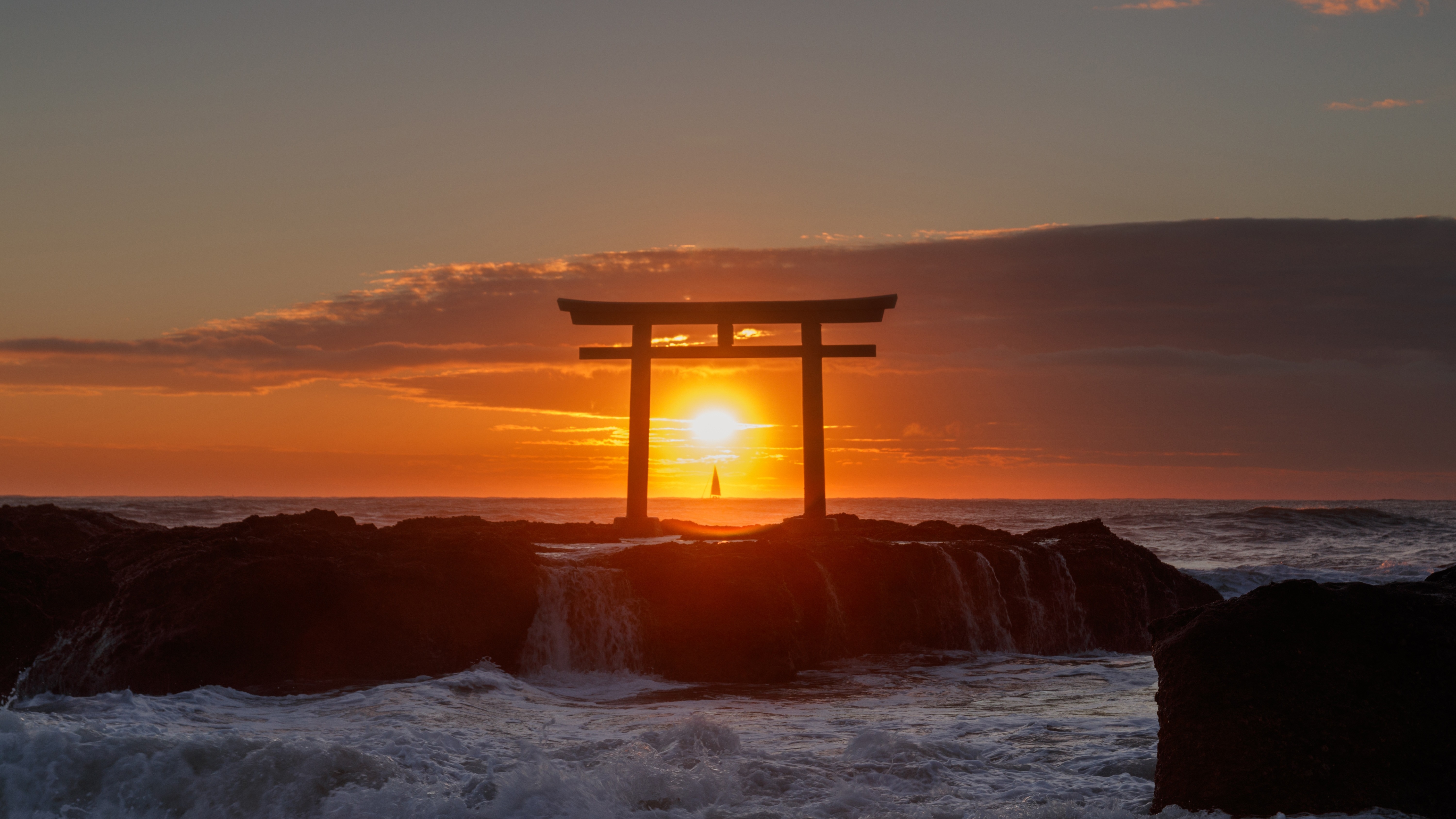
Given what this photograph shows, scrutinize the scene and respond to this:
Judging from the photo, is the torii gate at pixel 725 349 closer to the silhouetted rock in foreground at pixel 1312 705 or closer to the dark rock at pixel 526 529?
the dark rock at pixel 526 529

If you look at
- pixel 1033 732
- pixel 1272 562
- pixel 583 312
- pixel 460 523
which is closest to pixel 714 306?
pixel 583 312

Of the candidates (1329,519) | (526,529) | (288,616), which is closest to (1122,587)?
(526,529)

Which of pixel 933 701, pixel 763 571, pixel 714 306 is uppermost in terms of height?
pixel 714 306

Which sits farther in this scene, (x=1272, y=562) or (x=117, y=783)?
(x=1272, y=562)

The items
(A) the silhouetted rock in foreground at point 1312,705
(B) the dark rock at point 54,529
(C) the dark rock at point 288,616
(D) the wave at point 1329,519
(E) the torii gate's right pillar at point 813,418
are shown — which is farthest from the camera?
(D) the wave at point 1329,519

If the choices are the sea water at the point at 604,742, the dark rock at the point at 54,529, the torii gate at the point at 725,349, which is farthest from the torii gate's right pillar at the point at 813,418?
the dark rock at the point at 54,529

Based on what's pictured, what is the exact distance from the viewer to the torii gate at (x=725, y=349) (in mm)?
14820

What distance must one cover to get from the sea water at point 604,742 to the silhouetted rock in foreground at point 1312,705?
316 mm

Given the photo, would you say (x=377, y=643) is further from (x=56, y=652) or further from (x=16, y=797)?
(x=16, y=797)

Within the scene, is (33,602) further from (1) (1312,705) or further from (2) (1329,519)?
(2) (1329,519)

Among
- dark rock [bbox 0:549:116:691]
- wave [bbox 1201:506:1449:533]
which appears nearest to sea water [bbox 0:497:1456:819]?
dark rock [bbox 0:549:116:691]

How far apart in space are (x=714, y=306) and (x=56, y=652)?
938 cm

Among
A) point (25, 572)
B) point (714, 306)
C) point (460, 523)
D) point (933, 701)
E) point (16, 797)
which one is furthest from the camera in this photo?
point (714, 306)

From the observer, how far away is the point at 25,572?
691cm
